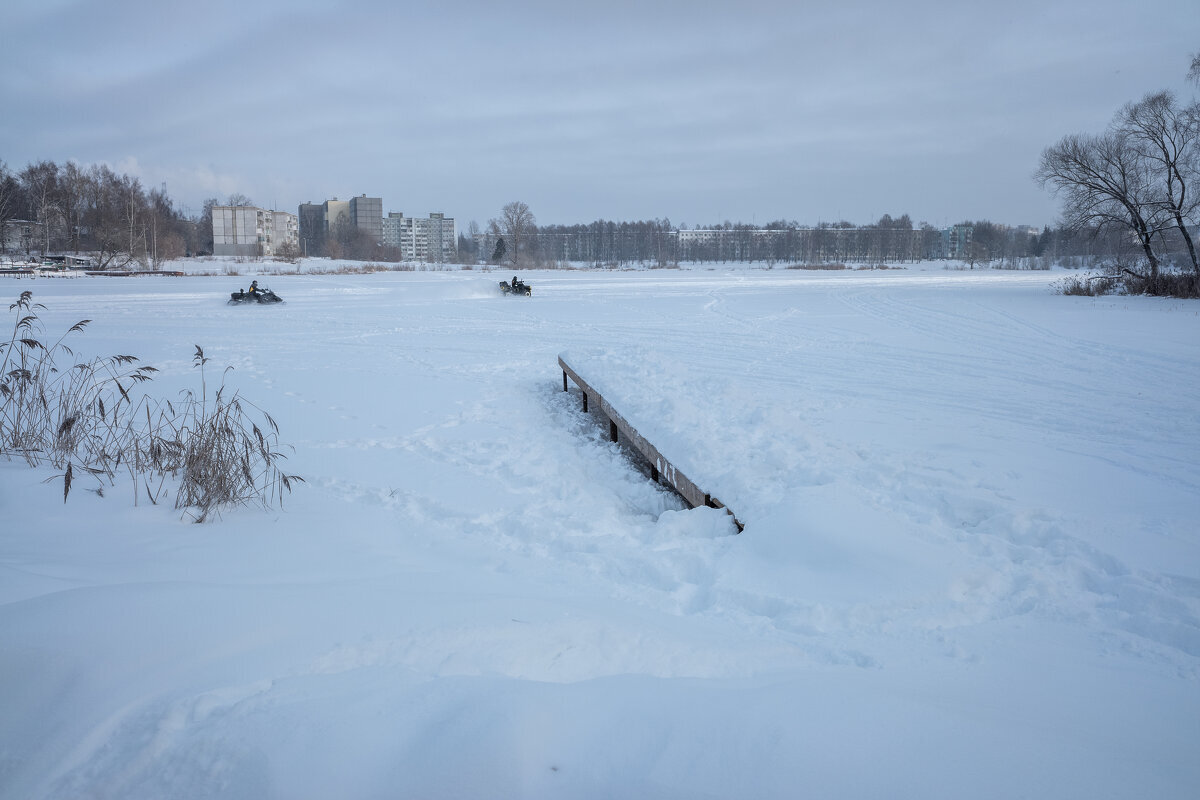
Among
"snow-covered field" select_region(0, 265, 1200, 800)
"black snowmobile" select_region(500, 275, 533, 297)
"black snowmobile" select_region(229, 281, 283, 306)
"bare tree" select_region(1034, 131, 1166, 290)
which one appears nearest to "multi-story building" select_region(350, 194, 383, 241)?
"black snowmobile" select_region(500, 275, 533, 297)

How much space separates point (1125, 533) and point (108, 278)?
45.4 meters

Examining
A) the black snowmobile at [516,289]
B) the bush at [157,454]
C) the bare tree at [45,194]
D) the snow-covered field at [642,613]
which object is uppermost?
the bare tree at [45,194]

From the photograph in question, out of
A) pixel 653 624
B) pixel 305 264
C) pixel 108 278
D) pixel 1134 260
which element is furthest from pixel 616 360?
pixel 305 264

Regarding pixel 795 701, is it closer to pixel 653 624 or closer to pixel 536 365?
pixel 653 624

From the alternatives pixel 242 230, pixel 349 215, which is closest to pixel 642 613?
pixel 242 230

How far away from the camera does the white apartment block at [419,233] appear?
476 feet

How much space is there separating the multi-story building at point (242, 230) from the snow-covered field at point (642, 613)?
82.2 meters

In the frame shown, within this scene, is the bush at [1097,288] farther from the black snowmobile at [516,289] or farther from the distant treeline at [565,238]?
the black snowmobile at [516,289]

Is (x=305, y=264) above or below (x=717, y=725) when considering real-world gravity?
above

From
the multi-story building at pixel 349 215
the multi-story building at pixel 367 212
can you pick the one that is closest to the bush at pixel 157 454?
the multi-story building at pixel 349 215

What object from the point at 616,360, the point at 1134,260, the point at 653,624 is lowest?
the point at 653,624

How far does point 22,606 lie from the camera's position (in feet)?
8.86

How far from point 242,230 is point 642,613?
4119 inches

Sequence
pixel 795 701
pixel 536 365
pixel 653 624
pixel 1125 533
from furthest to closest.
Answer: pixel 536 365, pixel 1125 533, pixel 653 624, pixel 795 701
